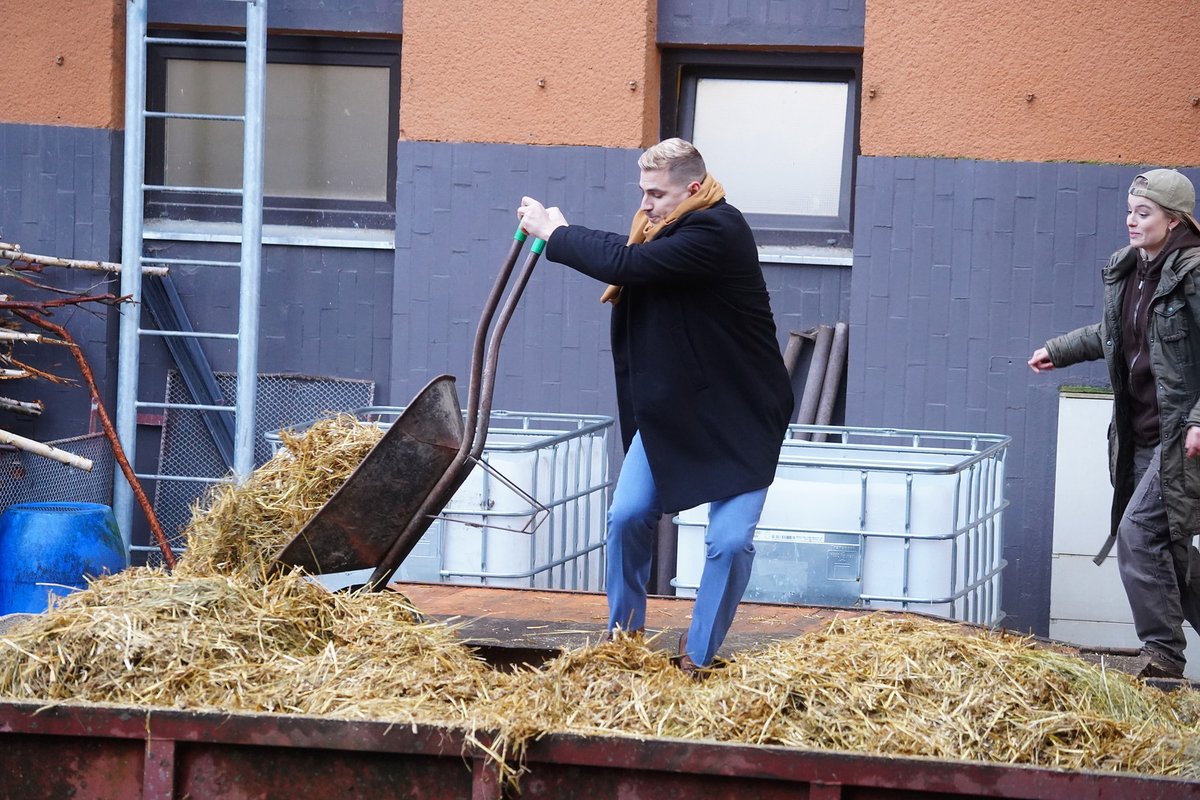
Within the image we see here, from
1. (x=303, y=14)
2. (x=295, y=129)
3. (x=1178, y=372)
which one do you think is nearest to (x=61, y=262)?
(x=295, y=129)

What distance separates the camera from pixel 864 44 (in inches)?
307

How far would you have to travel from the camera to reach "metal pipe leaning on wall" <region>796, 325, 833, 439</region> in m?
7.97

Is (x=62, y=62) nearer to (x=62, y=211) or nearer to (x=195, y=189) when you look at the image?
(x=62, y=211)

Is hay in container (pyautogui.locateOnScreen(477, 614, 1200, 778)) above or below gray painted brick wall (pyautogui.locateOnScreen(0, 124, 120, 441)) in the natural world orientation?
below

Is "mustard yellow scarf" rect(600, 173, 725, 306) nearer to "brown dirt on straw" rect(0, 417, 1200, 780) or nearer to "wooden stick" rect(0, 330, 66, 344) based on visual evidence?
"brown dirt on straw" rect(0, 417, 1200, 780)

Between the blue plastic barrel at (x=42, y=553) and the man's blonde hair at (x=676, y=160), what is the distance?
4.03 meters

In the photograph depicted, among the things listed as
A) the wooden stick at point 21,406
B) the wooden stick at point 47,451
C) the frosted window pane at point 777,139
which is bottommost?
the wooden stick at point 47,451

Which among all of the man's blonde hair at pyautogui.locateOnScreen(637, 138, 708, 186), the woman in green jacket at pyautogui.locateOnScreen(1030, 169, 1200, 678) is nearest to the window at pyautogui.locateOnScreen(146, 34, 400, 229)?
the man's blonde hair at pyautogui.locateOnScreen(637, 138, 708, 186)

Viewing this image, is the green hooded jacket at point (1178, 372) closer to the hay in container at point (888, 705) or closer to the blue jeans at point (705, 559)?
the hay in container at point (888, 705)

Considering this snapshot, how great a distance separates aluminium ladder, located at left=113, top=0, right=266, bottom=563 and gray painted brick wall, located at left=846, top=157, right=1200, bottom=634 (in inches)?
129

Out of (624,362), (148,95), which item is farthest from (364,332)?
(624,362)

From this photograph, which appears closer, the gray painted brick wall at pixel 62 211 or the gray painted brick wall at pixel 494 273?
the gray painted brick wall at pixel 494 273

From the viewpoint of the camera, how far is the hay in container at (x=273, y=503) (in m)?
4.80

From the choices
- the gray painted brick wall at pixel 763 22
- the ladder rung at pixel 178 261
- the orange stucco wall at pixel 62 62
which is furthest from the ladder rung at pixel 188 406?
the gray painted brick wall at pixel 763 22
